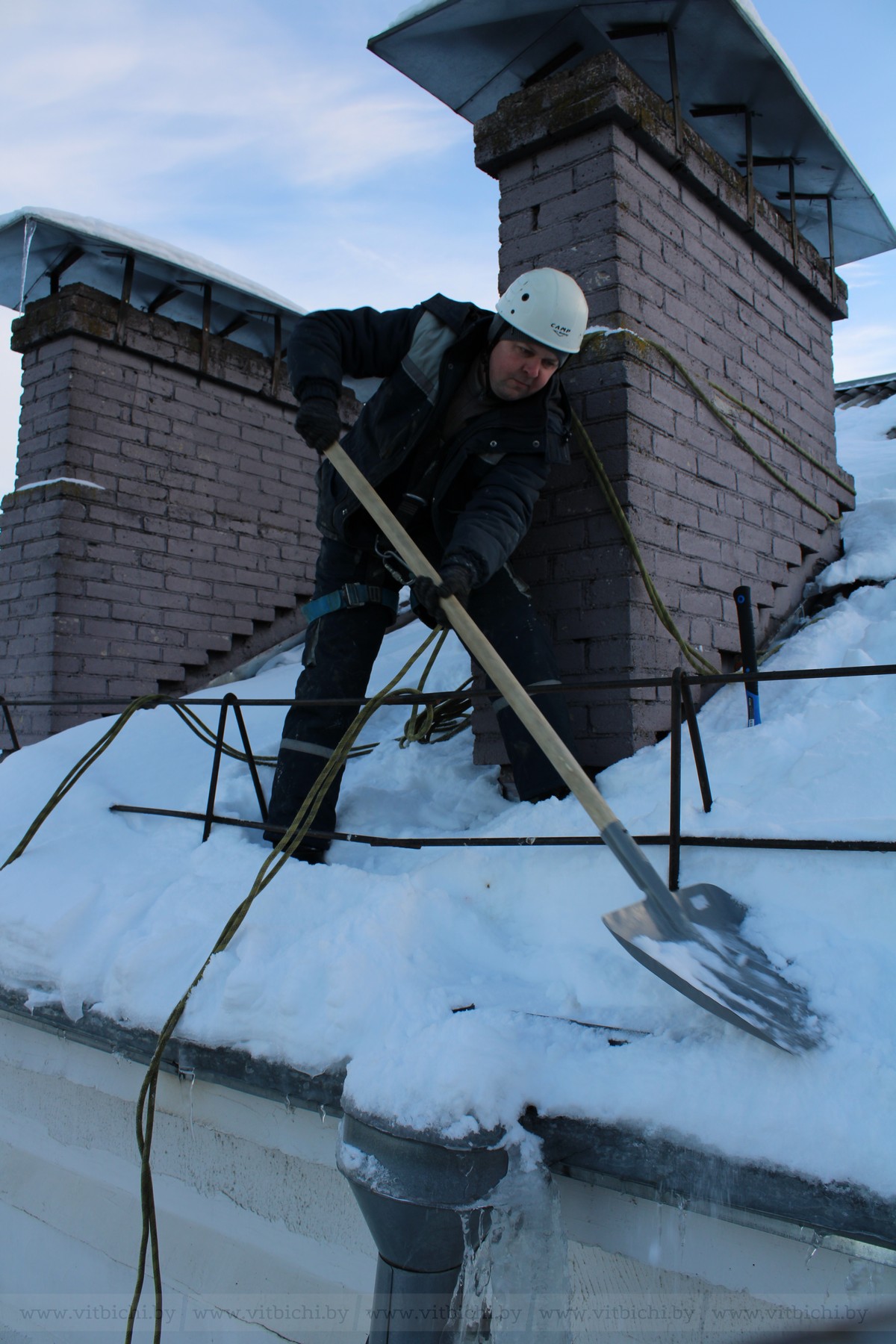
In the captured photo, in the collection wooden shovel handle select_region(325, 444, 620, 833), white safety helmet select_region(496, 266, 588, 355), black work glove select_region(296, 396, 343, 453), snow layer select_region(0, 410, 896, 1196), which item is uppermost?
white safety helmet select_region(496, 266, 588, 355)

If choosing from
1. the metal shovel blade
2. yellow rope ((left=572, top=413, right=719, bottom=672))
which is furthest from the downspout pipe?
yellow rope ((left=572, top=413, right=719, bottom=672))

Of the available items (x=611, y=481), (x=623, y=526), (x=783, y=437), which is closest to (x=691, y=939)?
(x=623, y=526)

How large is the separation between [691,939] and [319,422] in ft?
5.53

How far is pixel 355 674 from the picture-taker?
2.78 meters

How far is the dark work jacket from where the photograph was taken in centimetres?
254

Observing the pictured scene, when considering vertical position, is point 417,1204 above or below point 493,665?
below

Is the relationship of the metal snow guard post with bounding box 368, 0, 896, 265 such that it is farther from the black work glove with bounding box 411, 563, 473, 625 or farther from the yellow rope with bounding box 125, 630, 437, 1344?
the yellow rope with bounding box 125, 630, 437, 1344

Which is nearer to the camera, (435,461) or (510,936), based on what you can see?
(510,936)

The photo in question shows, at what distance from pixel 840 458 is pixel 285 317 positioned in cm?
408

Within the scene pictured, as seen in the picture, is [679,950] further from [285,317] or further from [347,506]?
[285,317]

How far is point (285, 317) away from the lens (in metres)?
5.79

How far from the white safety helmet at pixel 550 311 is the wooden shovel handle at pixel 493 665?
2.08ft

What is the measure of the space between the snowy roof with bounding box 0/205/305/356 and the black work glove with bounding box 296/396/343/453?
3.17 meters

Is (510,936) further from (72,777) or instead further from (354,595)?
(72,777)
